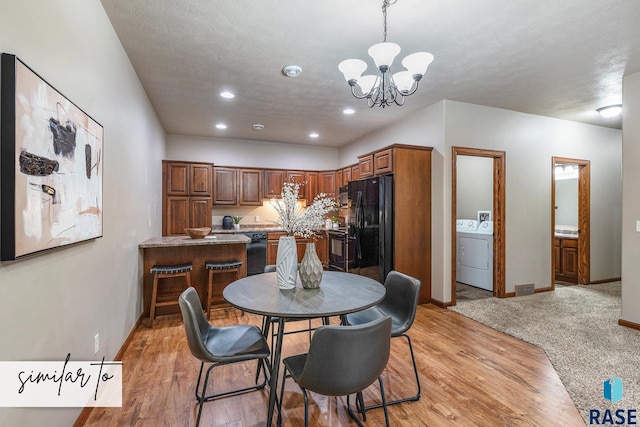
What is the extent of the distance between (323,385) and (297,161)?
571cm

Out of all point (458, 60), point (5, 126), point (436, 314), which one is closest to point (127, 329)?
point (5, 126)

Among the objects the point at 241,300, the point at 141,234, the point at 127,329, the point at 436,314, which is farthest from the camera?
the point at 436,314

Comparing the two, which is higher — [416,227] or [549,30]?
[549,30]

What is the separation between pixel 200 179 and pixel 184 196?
392mm

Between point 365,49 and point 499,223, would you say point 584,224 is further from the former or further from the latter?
point 365,49

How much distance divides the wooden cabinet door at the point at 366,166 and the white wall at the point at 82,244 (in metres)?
2.95

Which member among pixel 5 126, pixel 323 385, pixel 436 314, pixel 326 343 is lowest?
pixel 436 314

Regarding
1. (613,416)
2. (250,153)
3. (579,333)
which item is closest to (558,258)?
(579,333)

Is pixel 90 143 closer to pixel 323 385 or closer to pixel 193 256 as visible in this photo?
pixel 323 385

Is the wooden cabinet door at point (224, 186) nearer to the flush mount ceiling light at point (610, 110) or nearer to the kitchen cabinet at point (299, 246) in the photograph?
the kitchen cabinet at point (299, 246)

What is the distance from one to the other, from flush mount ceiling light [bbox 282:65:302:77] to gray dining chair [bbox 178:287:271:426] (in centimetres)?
232

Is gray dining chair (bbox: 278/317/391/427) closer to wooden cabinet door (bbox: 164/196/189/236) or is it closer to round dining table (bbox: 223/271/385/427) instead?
round dining table (bbox: 223/271/385/427)

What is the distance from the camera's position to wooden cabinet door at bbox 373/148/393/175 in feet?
13.4

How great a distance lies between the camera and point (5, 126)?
1149 millimetres
